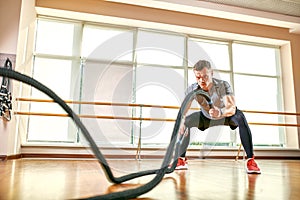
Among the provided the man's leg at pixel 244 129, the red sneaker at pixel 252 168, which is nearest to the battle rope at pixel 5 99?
the man's leg at pixel 244 129

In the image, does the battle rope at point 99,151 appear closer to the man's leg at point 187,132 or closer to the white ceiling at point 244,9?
the man's leg at point 187,132

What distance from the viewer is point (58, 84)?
3.43 meters

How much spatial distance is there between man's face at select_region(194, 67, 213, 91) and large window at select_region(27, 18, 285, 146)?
0.04 m

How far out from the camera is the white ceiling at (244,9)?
3613 mm

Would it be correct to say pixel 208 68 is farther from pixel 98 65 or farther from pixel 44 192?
pixel 44 192

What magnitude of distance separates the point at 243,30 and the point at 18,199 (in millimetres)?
4199

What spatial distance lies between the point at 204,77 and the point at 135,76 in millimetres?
440

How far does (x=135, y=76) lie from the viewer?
75cm

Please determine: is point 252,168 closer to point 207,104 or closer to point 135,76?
point 207,104

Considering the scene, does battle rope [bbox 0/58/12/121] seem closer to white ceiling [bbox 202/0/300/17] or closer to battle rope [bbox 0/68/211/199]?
battle rope [bbox 0/68/211/199]

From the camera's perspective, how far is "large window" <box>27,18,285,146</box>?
672mm

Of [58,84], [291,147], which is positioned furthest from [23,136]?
[291,147]

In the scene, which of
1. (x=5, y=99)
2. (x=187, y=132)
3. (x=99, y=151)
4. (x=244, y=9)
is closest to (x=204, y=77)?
(x=187, y=132)

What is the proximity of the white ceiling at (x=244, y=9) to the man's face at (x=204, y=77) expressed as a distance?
2702mm
